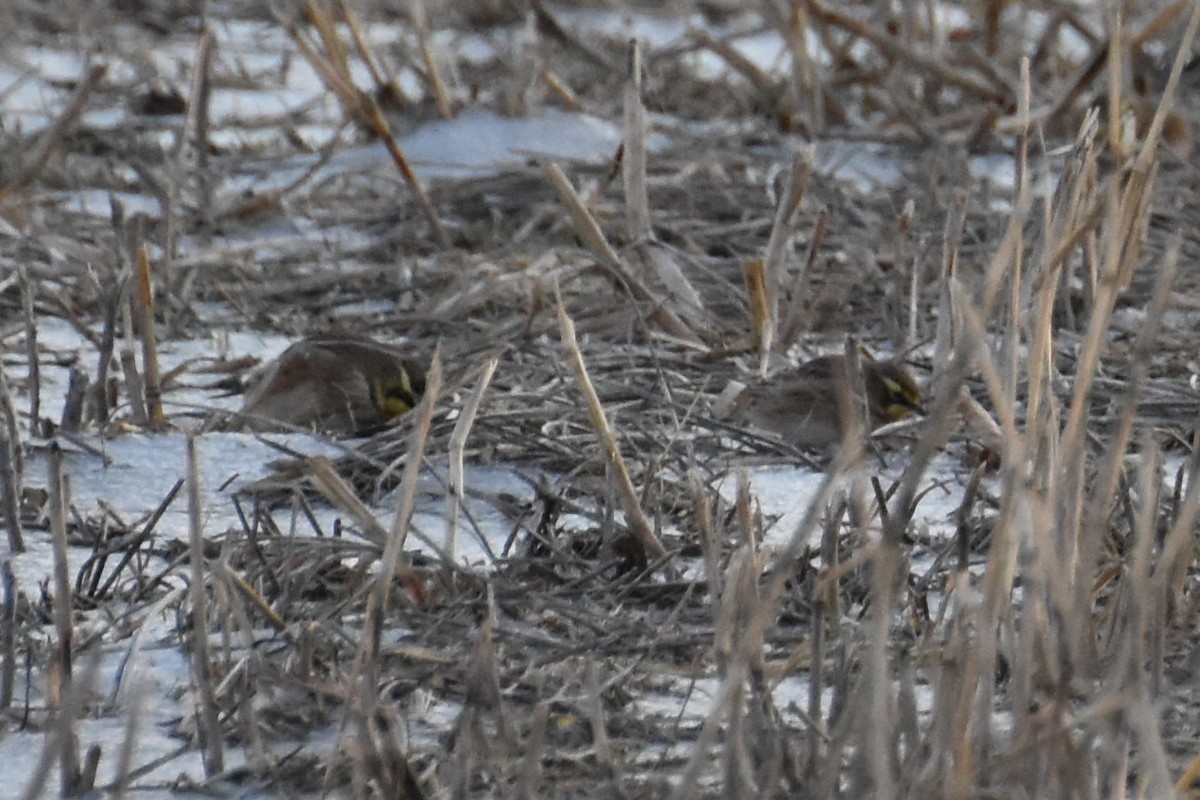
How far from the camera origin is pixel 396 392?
10.6ft

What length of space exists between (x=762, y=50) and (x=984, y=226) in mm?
2641

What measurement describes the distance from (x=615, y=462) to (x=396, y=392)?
2.94 feet

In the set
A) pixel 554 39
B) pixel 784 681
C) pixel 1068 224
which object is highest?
pixel 554 39

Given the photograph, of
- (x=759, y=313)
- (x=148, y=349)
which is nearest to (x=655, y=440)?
(x=759, y=313)

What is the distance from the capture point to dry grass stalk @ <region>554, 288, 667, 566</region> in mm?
2346

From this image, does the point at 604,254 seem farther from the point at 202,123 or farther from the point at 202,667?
the point at 202,667

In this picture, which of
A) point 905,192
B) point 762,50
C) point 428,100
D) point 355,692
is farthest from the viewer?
point 762,50

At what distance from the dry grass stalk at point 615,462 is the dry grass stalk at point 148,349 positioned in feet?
3.13

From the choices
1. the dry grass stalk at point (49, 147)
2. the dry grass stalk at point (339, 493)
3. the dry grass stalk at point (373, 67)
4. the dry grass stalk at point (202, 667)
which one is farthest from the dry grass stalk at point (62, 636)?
the dry grass stalk at point (373, 67)

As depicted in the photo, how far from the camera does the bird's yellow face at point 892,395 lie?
131 inches

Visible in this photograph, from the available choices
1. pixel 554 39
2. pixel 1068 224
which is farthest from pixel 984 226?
pixel 1068 224

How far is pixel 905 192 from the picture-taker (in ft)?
16.7

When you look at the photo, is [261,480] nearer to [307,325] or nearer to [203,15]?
[307,325]

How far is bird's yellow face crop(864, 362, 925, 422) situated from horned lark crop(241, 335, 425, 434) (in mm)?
710
